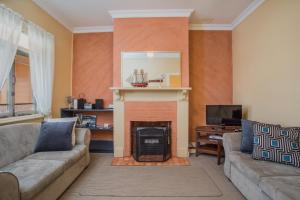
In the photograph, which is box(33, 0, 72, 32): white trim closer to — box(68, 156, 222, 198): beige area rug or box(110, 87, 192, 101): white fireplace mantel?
box(110, 87, 192, 101): white fireplace mantel

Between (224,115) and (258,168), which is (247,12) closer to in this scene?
(224,115)

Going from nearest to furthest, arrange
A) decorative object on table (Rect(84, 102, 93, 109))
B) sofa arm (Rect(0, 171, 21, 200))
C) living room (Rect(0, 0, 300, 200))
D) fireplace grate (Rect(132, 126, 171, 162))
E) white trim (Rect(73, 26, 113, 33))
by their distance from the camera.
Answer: sofa arm (Rect(0, 171, 21, 200)), living room (Rect(0, 0, 300, 200)), fireplace grate (Rect(132, 126, 171, 162)), decorative object on table (Rect(84, 102, 93, 109)), white trim (Rect(73, 26, 113, 33))

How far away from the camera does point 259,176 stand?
184cm

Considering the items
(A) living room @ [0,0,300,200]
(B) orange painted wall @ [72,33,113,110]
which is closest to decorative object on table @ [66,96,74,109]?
(A) living room @ [0,0,300,200]

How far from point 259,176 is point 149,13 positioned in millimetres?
3281

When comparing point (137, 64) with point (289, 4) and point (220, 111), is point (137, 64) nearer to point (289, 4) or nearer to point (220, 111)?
point (220, 111)

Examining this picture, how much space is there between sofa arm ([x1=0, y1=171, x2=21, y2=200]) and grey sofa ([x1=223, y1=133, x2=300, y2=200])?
2.04m

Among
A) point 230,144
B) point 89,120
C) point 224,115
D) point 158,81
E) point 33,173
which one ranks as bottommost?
point 33,173

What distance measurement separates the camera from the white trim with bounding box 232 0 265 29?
3.23 m

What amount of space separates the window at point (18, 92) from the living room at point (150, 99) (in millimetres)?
18

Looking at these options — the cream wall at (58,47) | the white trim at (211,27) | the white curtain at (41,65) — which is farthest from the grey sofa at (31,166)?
the white trim at (211,27)

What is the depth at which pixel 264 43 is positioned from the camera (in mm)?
3084

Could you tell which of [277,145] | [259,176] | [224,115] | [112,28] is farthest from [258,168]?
[112,28]

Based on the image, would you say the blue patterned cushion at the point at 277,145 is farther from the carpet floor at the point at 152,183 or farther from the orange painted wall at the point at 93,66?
the orange painted wall at the point at 93,66
